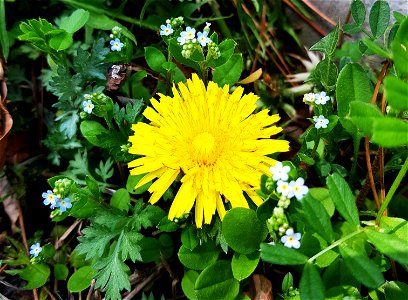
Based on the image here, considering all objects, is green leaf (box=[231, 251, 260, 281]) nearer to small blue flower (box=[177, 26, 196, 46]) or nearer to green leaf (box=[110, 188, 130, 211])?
green leaf (box=[110, 188, 130, 211])

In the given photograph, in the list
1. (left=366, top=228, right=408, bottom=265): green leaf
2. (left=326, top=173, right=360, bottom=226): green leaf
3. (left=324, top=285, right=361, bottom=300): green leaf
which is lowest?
(left=324, top=285, right=361, bottom=300): green leaf

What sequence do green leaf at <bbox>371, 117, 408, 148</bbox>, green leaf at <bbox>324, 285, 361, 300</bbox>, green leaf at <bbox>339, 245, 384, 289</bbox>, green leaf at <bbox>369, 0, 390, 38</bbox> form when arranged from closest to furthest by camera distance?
green leaf at <bbox>371, 117, 408, 148</bbox> < green leaf at <bbox>339, 245, 384, 289</bbox> < green leaf at <bbox>324, 285, 361, 300</bbox> < green leaf at <bbox>369, 0, 390, 38</bbox>

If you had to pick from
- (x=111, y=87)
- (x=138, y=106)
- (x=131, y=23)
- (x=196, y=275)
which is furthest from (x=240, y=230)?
(x=131, y=23)

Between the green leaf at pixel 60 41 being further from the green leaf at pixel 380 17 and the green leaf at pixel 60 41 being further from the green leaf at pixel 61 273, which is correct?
the green leaf at pixel 380 17

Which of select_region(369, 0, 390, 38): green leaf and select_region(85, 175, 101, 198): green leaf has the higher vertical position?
select_region(369, 0, 390, 38): green leaf

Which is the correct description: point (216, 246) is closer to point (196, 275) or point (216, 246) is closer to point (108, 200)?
point (196, 275)

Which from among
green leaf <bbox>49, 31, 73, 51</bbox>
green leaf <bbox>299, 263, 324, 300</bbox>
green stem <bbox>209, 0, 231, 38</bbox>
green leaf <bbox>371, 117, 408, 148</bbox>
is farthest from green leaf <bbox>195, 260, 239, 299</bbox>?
green stem <bbox>209, 0, 231, 38</bbox>
